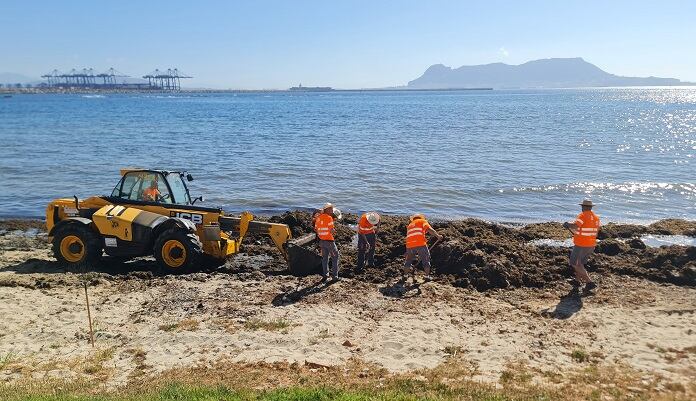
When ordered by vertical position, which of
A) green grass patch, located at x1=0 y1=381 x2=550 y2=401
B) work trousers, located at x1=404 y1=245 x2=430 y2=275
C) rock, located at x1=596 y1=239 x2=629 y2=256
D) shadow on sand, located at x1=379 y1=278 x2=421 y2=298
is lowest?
shadow on sand, located at x1=379 y1=278 x2=421 y2=298

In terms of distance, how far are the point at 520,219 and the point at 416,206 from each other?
3.85 metres

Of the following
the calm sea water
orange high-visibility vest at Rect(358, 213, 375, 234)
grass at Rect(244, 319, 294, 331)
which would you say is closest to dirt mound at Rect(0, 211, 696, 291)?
orange high-visibility vest at Rect(358, 213, 375, 234)

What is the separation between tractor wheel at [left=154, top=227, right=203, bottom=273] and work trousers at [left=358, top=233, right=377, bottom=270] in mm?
3559

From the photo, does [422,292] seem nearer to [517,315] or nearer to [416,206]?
[517,315]

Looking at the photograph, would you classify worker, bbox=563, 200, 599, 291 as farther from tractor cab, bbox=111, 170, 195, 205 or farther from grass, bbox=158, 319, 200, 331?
tractor cab, bbox=111, 170, 195, 205

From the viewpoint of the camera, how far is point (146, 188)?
14.1 m

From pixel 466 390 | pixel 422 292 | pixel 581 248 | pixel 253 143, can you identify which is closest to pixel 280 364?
pixel 466 390

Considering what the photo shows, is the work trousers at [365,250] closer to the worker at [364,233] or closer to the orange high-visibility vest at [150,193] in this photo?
the worker at [364,233]

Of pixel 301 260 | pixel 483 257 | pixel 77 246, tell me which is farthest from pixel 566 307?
pixel 77 246

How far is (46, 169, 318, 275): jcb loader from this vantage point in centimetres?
1327

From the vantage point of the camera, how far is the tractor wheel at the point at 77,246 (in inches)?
538

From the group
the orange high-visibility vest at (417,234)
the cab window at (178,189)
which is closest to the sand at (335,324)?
the orange high-visibility vest at (417,234)

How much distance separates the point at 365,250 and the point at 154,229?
15.6ft

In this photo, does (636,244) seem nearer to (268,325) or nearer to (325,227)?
(325,227)
